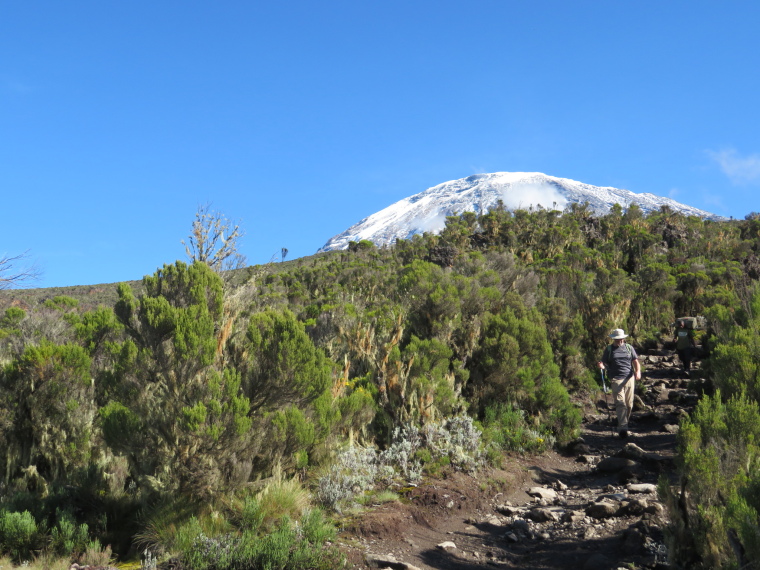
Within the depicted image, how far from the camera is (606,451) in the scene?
352 inches

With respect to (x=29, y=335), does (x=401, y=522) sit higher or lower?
lower

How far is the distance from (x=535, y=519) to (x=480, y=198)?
14298cm

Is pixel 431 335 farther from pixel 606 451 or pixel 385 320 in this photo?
pixel 606 451

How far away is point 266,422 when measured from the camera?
5.50 m

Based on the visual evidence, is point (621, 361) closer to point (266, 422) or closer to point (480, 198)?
point (266, 422)

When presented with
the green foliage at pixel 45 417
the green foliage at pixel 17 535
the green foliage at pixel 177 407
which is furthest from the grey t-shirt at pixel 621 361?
the green foliage at pixel 17 535

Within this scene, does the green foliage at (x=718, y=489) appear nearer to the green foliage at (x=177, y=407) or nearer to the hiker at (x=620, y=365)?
the green foliage at (x=177, y=407)

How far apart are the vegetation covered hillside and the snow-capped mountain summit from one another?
105 meters

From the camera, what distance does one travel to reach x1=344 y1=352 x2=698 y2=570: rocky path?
489cm

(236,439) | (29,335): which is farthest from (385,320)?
(29,335)

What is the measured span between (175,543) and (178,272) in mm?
2621

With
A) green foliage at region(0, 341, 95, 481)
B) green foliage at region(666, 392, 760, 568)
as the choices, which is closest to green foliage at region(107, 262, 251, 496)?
green foliage at region(0, 341, 95, 481)

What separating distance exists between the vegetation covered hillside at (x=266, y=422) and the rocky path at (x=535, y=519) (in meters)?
0.40

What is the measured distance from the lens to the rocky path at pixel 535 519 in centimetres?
489
